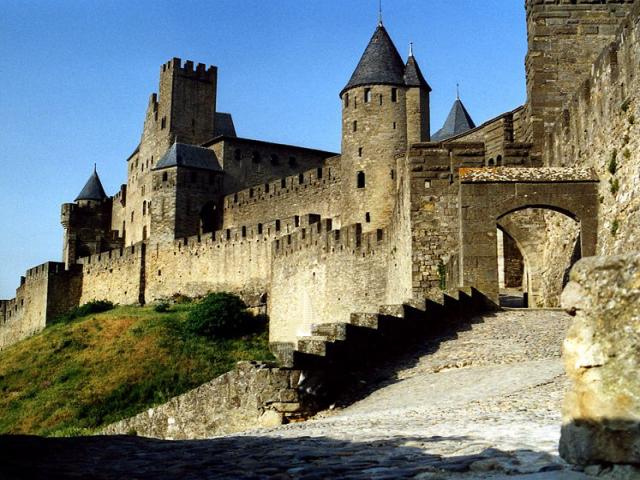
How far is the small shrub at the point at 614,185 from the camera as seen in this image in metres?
13.9

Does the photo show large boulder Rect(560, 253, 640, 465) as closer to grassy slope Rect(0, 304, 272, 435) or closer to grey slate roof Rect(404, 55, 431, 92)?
grassy slope Rect(0, 304, 272, 435)

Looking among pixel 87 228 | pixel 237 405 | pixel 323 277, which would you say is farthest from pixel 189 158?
pixel 237 405

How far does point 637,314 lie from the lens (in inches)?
165

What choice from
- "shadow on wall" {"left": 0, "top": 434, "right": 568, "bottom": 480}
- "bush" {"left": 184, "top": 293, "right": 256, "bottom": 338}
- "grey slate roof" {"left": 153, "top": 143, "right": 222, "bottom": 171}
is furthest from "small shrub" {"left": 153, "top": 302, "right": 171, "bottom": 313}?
"shadow on wall" {"left": 0, "top": 434, "right": 568, "bottom": 480}

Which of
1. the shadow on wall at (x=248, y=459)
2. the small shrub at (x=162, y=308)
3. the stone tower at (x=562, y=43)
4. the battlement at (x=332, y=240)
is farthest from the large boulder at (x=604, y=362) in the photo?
the small shrub at (x=162, y=308)

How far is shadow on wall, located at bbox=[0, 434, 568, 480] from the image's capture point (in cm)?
507

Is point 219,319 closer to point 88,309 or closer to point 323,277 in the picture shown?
point 323,277

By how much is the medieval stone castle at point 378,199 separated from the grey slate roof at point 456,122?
146mm

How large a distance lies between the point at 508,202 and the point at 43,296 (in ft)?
148

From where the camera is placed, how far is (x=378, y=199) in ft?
125

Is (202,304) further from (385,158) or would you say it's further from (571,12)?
(571,12)

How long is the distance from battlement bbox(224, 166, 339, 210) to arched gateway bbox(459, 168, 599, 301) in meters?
28.7

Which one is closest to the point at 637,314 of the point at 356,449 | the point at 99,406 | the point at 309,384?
the point at 356,449

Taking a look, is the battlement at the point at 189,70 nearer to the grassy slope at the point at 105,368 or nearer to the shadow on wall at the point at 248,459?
the grassy slope at the point at 105,368
